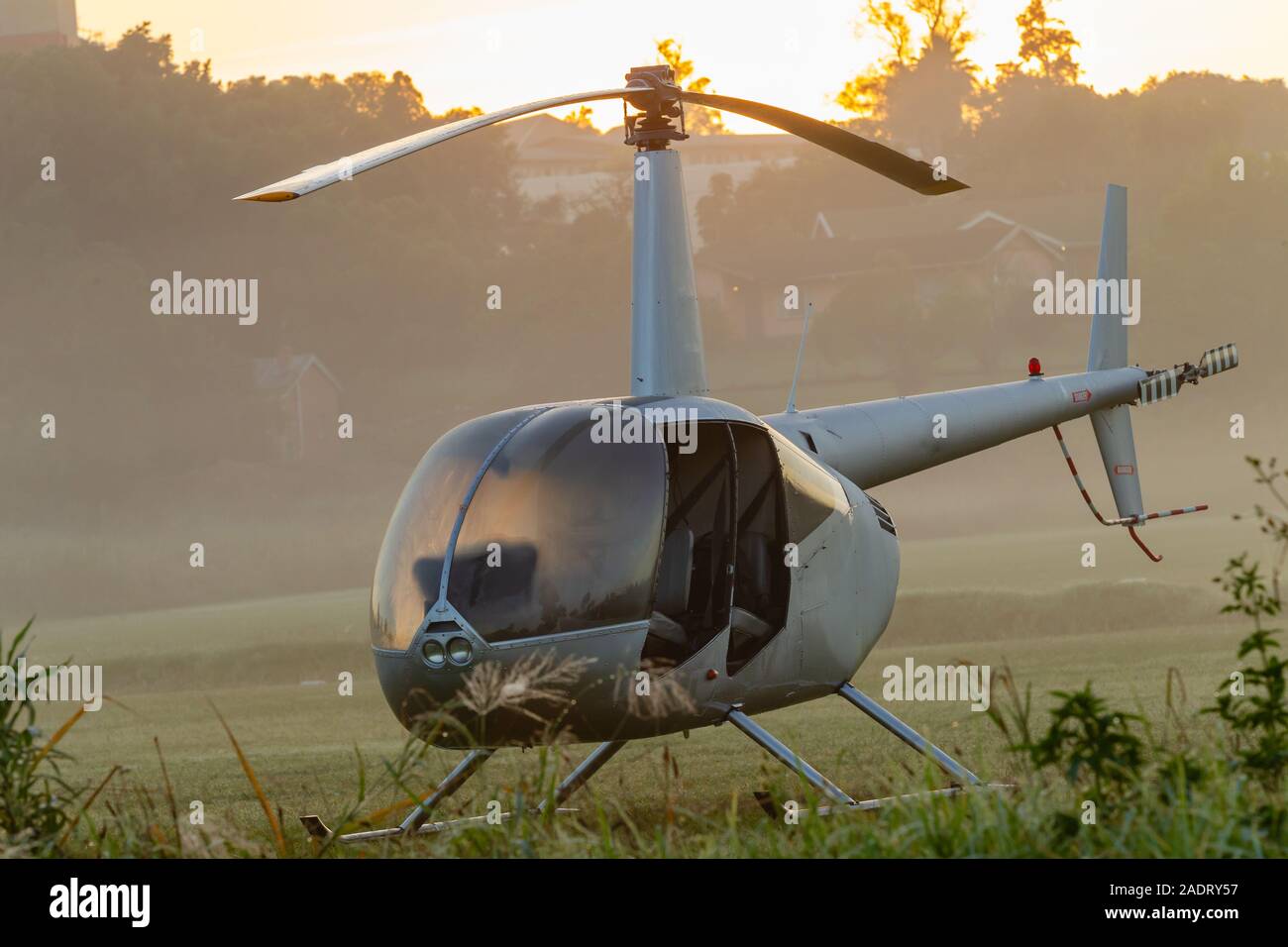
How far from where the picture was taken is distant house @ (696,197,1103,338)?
80812mm

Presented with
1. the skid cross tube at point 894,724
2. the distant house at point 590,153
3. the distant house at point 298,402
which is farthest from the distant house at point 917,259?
the skid cross tube at point 894,724

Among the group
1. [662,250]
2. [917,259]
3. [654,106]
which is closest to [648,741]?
[662,250]

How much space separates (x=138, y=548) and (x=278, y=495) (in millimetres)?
6418

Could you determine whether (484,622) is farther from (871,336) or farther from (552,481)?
(871,336)

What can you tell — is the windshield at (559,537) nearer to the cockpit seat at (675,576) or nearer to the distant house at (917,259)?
the cockpit seat at (675,576)

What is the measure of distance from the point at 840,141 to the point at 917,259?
7554 centimetres

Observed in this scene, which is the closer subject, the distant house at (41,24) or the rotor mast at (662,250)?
the rotor mast at (662,250)

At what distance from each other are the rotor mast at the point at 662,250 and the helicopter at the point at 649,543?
0.04 feet

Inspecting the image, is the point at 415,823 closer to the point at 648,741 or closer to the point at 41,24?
the point at 648,741

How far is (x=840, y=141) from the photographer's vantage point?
30.7 ft

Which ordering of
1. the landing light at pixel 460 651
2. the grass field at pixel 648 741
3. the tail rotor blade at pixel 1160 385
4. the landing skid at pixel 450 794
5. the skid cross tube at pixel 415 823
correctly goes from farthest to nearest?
the tail rotor blade at pixel 1160 385
the grass field at pixel 648 741
the skid cross tube at pixel 415 823
the landing skid at pixel 450 794
the landing light at pixel 460 651

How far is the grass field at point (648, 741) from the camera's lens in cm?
1051

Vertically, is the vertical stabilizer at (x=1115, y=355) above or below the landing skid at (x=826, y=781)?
above

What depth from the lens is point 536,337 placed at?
249 feet
